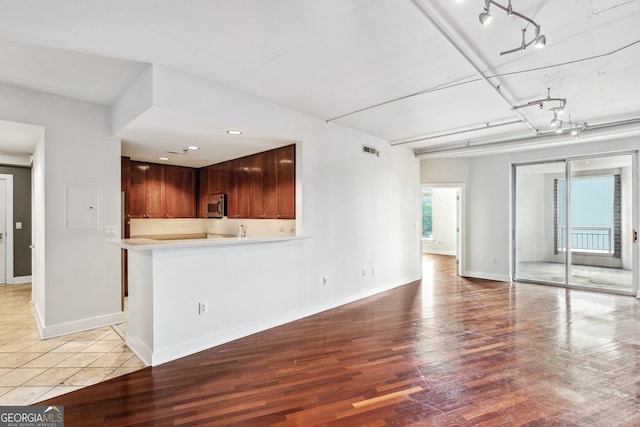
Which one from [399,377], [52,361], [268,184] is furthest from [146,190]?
[399,377]

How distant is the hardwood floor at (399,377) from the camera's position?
2.22 metres

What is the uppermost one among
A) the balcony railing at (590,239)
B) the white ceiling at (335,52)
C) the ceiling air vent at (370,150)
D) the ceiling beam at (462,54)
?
the white ceiling at (335,52)

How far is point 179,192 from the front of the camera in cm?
650

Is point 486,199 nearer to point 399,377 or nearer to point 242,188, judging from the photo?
point 242,188

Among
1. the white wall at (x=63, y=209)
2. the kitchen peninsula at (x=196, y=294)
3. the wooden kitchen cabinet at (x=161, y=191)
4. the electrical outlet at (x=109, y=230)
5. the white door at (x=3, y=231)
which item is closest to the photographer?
the kitchen peninsula at (x=196, y=294)

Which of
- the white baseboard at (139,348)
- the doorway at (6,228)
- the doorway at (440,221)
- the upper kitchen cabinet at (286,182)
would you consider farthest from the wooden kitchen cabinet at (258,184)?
the doorway at (440,221)

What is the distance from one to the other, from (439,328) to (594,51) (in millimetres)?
3190

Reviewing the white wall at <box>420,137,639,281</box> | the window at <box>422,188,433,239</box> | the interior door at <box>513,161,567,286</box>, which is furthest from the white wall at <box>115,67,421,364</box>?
the window at <box>422,188,433,239</box>

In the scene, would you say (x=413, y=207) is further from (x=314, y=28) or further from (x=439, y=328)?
(x=314, y=28)

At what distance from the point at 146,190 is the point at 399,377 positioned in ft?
18.0

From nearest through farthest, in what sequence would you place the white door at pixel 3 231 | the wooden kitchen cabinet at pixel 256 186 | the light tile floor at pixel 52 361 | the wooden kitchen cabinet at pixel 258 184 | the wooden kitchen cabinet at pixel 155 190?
the light tile floor at pixel 52 361 < the wooden kitchen cabinet at pixel 258 184 < the wooden kitchen cabinet at pixel 256 186 < the wooden kitchen cabinet at pixel 155 190 < the white door at pixel 3 231

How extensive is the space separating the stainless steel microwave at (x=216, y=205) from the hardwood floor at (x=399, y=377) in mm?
2731

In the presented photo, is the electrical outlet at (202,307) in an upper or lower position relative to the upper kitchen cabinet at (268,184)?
lower

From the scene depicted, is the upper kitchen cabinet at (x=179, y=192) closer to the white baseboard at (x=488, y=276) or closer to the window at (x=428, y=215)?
the white baseboard at (x=488, y=276)
